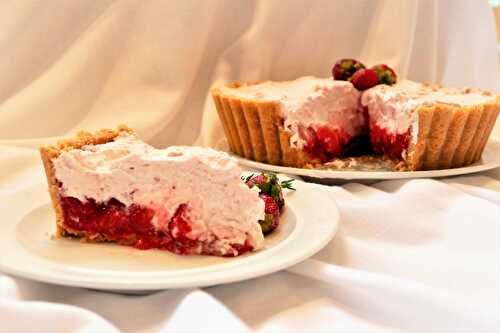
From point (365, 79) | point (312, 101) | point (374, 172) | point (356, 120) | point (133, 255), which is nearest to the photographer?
point (133, 255)

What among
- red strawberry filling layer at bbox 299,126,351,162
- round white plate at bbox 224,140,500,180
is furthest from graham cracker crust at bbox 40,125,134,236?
red strawberry filling layer at bbox 299,126,351,162

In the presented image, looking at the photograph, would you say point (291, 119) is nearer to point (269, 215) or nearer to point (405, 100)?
point (405, 100)

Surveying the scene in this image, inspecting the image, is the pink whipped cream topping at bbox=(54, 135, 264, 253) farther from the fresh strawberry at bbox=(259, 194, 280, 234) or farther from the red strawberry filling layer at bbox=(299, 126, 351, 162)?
the red strawberry filling layer at bbox=(299, 126, 351, 162)

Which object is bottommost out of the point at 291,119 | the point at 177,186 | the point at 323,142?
the point at 323,142

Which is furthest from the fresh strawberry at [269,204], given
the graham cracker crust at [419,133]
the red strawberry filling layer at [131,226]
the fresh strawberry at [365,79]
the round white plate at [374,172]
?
the fresh strawberry at [365,79]

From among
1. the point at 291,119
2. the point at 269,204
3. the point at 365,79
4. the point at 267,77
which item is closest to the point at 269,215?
the point at 269,204

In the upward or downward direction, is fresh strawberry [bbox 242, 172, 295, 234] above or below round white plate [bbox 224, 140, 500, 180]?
above

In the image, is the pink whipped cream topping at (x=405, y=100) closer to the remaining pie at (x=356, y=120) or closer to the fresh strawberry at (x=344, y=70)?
the remaining pie at (x=356, y=120)

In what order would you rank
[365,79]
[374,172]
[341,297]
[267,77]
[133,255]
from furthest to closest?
[267,77] → [365,79] → [374,172] → [133,255] → [341,297]
